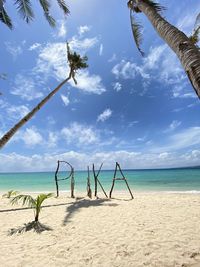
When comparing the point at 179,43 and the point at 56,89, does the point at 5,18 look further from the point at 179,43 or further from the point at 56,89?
the point at 179,43

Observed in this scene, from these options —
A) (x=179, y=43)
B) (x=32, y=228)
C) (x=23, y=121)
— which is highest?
(x=23, y=121)

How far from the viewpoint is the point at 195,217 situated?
7.73 meters

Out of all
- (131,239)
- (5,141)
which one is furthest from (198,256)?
(5,141)

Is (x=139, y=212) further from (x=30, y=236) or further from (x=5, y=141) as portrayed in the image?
(x=5, y=141)

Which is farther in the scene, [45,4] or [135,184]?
[135,184]

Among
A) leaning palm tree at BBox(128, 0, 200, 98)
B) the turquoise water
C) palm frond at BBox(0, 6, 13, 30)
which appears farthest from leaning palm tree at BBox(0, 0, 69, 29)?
the turquoise water

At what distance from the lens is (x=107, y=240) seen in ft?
19.0

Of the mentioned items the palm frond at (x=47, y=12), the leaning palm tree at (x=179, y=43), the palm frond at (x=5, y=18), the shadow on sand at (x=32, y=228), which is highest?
the palm frond at (x=47, y=12)

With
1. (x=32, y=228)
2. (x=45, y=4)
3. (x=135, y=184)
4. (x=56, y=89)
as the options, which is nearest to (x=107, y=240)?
(x=32, y=228)

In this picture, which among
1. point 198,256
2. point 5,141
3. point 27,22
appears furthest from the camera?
point 27,22

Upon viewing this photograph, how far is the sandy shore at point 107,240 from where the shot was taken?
4.66 metres

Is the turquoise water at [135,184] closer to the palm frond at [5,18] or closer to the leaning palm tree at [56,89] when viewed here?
the leaning palm tree at [56,89]

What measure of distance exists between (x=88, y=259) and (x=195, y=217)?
4.64 meters

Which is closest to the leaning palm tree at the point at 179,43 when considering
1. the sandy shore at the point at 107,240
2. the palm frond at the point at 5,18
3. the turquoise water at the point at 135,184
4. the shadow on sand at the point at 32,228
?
the sandy shore at the point at 107,240
